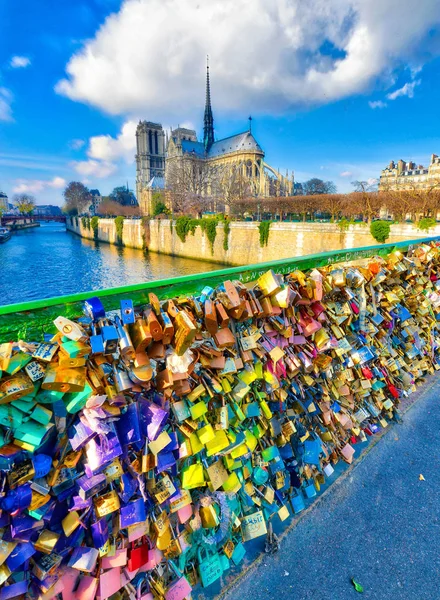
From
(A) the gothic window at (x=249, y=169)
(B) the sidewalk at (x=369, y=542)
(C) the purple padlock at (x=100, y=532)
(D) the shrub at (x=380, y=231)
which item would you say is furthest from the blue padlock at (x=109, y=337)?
(A) the gothic window at (x=249, y=169)

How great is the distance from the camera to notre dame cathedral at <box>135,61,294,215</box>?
5181 cm

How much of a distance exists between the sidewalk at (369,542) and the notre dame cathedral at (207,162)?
45.8 m

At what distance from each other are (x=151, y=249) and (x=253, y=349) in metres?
38.9

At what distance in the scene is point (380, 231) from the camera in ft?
60.7

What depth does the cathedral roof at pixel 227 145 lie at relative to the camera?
67.3m

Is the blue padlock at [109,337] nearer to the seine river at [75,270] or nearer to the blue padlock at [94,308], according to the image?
the blue padlock at [94,308]

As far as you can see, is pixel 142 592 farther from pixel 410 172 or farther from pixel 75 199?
pixel 75 199

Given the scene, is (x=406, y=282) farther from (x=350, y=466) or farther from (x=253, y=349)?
(x=253, y=349)

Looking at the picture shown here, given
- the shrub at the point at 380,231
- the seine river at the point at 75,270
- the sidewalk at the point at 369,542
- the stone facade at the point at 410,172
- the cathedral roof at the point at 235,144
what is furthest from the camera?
the cathedral roof at the point at 235,144

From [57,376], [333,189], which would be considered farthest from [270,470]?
[333,189]

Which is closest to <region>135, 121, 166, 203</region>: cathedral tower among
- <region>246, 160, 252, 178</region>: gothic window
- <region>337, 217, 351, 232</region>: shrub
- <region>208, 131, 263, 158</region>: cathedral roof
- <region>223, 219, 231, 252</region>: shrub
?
<region>208, 131, 263, 158</region>: cathedral roof

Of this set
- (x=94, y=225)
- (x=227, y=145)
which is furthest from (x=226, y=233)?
(x=227, y=145)

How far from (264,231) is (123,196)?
78.6m

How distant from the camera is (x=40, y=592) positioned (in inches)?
53.8
